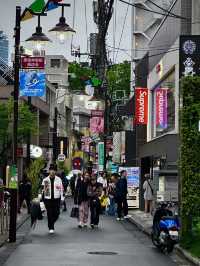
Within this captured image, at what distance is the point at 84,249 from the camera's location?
679 inches

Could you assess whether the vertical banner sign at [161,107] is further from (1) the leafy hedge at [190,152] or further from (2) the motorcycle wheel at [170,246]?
(2) the motorcycle wheel at [170,246]

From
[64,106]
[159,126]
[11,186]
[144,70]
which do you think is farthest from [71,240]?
[64,106]

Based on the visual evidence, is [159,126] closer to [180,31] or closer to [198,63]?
[180,31]

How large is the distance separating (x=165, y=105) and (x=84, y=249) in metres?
14.5

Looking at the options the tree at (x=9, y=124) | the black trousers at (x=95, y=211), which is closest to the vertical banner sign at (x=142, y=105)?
the tree at (x=9, y=124)

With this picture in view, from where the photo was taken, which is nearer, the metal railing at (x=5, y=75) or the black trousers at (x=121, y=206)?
the black trousers at (x=121, y=206)

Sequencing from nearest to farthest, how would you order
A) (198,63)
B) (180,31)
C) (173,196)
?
(173,196)
(198,63)
(180,31)

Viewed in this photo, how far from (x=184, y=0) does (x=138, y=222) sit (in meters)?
8.69

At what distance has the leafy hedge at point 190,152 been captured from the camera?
57.3 feet

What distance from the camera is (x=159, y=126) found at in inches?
1291

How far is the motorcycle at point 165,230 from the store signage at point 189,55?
8003mm

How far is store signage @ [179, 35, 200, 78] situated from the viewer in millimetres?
24672

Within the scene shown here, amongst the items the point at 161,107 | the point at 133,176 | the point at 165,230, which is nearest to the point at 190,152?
the point at 165,230

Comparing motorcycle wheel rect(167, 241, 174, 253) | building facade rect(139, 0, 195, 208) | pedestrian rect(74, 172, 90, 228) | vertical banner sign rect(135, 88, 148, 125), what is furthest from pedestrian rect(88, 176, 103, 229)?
vertical banner sign rect(135, 88, 148, 125)
